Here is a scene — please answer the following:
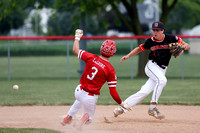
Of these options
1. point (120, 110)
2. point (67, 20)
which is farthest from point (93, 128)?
point (67, 20)

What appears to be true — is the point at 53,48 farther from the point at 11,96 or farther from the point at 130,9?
the point at 11,96

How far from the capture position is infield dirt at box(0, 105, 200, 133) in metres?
6.02

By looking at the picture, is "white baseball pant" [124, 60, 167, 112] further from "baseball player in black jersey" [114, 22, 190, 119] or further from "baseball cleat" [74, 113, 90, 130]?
"baseball cleat" [74, 113, 90, 130]

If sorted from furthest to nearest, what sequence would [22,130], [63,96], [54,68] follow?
[54,68] < [63,96] < [22,130]

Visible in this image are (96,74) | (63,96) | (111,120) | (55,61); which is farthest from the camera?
(55,61)

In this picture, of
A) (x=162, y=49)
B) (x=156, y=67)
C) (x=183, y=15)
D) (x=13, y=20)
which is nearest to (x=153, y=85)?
(x=156, y=67)

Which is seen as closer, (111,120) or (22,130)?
(22,130)

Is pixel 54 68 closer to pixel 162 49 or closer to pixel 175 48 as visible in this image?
pixel 162 49

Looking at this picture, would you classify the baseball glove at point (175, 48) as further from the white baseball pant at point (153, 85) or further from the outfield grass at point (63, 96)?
the outfield grass at point (63, 96)

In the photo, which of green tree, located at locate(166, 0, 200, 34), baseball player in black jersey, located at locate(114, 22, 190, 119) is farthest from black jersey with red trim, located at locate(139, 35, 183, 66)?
green tree, located at locate(166, 0, 200, 34)

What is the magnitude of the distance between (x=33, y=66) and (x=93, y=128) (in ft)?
59.2

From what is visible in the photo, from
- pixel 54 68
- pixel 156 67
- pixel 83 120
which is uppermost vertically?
pixel 156 67

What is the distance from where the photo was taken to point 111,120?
6.80 m

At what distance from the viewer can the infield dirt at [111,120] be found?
602 cm
